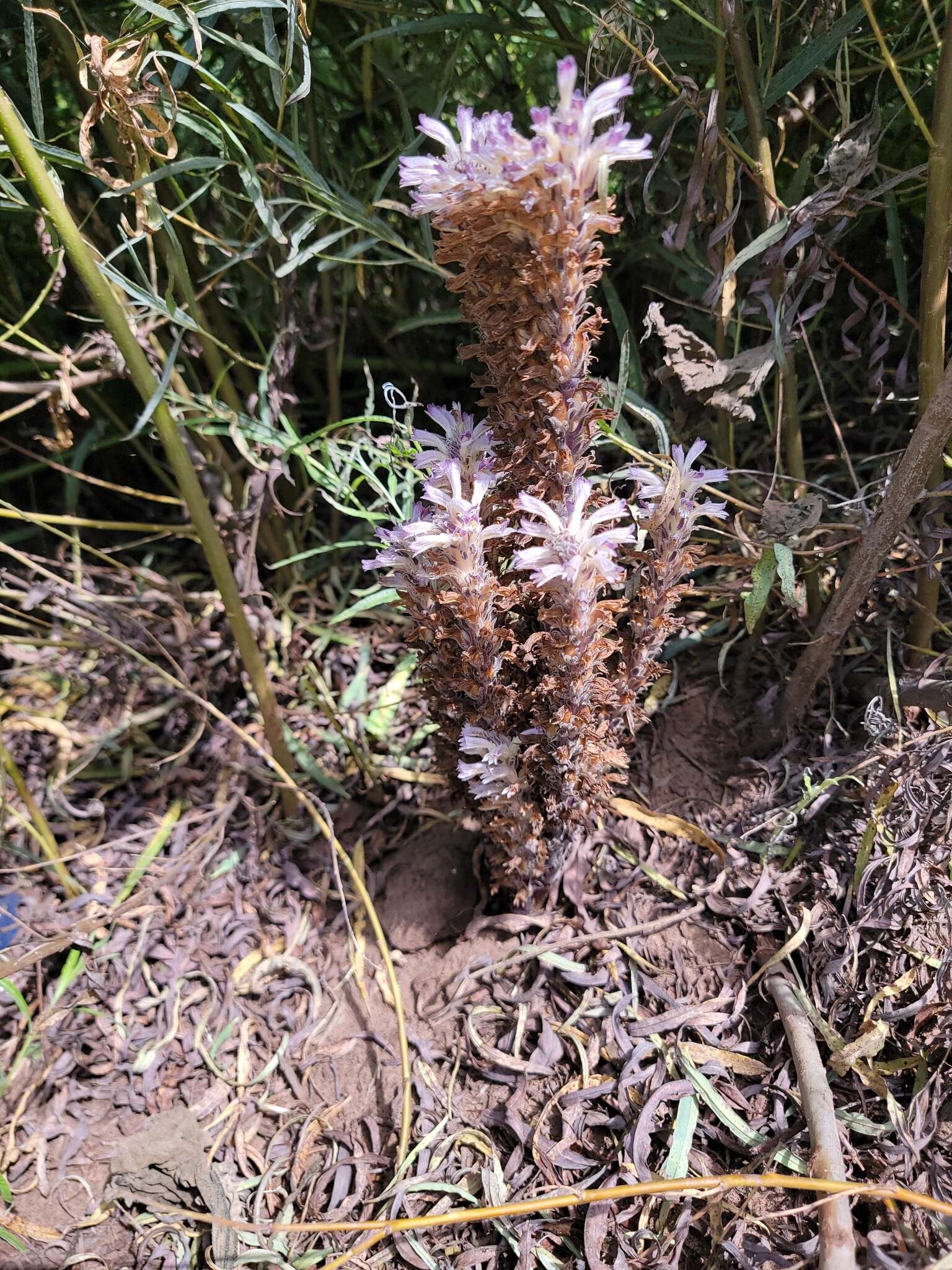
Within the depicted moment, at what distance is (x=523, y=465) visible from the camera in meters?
0.75

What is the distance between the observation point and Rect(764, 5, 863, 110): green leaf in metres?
0.81

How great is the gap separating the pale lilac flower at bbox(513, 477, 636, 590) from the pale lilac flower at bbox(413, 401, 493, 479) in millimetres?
71

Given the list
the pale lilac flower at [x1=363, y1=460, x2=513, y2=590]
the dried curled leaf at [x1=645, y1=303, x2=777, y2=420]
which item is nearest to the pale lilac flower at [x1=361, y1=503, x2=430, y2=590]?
the pale lilac flower at [x1=363, y1=460, x2=513, y2=590]

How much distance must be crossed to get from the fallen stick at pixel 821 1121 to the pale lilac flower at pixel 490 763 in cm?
36

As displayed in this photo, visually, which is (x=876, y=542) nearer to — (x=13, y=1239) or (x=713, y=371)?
(x=713, y=371)

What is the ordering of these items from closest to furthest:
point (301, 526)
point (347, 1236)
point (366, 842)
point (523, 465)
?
point (523, 465) → point (347, 1236) → point (366, 842) → point (301, 526)

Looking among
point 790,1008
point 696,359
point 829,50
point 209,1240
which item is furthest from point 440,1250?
point 829,50

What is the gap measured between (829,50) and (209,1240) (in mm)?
1326

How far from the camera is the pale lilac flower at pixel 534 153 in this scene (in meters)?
0.58

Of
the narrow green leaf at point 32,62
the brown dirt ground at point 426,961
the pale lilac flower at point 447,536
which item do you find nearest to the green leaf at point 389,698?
the brown dirt ground at point 426,961

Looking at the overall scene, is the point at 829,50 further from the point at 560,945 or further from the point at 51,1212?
the point at 51,1212

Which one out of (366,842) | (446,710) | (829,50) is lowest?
(366,842)

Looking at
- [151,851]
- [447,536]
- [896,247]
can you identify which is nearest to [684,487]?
[447,536]

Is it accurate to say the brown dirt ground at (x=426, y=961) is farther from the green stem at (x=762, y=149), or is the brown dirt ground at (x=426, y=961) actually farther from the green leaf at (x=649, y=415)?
the green leaf at (x=649, y=415)
